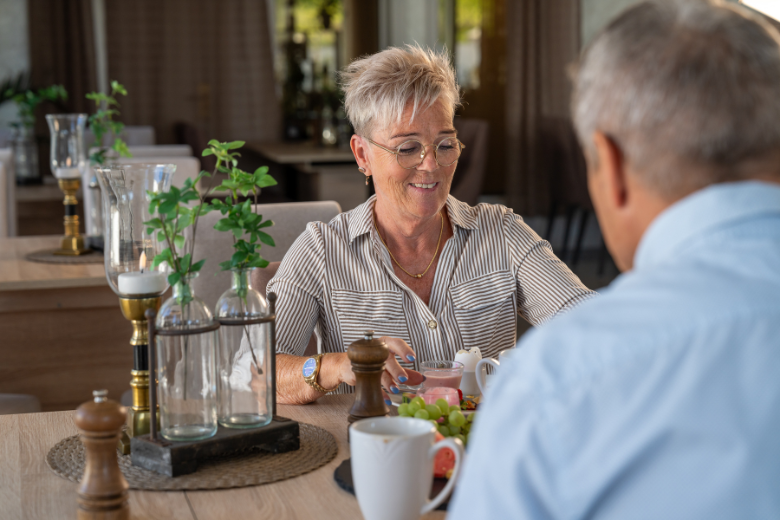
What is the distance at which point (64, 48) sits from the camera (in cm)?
679

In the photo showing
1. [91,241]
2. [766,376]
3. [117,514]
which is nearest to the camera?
[766,376]

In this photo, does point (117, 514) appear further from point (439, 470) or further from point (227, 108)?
point (227, 108)

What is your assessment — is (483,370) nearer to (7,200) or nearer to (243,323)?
(243,323)

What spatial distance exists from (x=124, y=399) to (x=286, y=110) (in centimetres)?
573

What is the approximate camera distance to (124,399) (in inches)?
91.2

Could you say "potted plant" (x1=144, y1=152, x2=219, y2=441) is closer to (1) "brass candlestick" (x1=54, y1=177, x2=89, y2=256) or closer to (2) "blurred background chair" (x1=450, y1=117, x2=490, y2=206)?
(1) "brass candlestick" (x1=54, y1=177, x2=89, y2=256)

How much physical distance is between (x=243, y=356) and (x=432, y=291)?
2.28 feet

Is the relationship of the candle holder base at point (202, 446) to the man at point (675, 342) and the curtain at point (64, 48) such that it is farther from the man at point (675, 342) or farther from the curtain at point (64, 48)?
the curtain at point (64, 48)

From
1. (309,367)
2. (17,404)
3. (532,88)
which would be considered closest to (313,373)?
(309,367)

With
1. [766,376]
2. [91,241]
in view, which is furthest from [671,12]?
[91,241]

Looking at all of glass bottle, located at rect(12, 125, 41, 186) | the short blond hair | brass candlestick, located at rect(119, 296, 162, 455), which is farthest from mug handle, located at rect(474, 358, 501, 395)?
glass bottle, located at rect(12, 125, 41, 186)

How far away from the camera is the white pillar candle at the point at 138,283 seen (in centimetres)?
112

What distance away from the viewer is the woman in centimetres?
170

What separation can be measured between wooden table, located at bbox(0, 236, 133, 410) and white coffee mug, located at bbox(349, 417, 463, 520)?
181 cm
